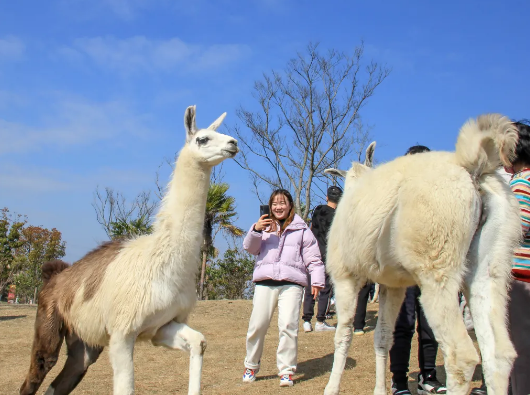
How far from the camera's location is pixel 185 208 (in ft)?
15.1

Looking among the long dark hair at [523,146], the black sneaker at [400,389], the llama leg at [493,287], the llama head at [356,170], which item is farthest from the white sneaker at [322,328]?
the llama leg at [493,287]

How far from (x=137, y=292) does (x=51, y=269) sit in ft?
4.66

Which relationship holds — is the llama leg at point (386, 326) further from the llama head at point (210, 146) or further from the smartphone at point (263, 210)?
the smartphone at point (263, 210)

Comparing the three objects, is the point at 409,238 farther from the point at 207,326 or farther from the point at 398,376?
the point at 207,326

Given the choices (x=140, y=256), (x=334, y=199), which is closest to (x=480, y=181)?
(x=140, y=256)

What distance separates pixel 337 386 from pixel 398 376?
0.93 metres

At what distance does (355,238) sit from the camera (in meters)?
3.88

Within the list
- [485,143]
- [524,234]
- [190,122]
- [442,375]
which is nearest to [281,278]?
[442,375]

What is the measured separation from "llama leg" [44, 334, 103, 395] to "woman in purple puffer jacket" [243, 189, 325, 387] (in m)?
1.93

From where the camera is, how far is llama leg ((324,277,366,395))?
4.34 metres

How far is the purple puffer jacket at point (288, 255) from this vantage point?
6324mm

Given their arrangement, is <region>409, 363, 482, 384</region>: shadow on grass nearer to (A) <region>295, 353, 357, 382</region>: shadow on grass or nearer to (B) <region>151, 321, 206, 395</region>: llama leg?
(A) <region>295, 353, 357, 382</region>: shadow on grass

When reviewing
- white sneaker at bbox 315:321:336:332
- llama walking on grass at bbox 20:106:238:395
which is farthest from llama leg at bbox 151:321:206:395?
white sneaker at bbox 315:321:336:332

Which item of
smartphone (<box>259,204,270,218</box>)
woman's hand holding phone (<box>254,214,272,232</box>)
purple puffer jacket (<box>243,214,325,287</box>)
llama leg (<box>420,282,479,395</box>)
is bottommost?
llama leg (<box>420,282,479,395</box>)
